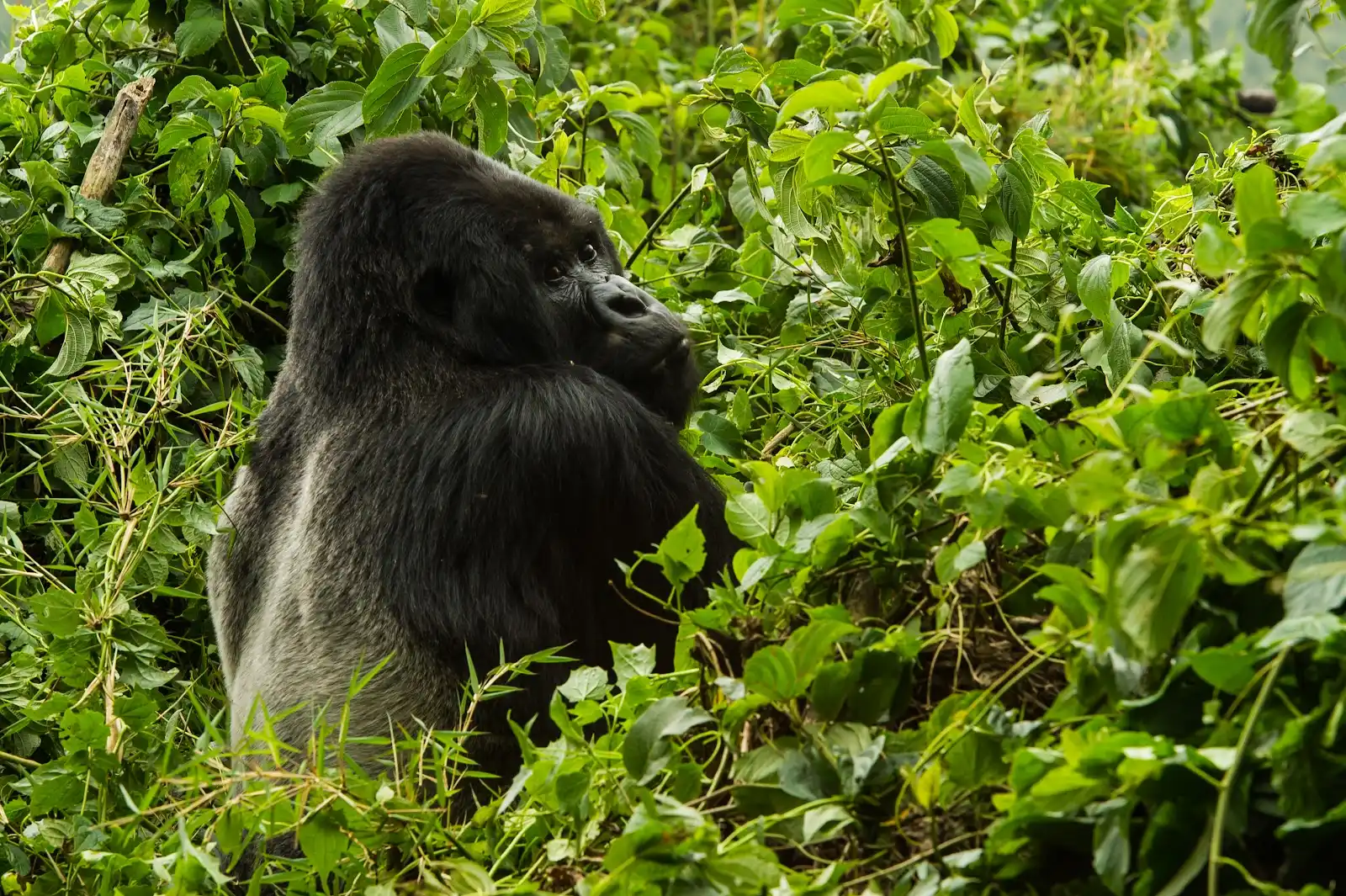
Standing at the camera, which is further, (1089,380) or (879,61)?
(879,61)

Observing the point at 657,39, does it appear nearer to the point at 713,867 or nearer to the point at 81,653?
the point at 81,653

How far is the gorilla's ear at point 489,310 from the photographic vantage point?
342 centimetres

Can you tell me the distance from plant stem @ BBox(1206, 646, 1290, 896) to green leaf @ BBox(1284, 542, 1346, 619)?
0.17 feet

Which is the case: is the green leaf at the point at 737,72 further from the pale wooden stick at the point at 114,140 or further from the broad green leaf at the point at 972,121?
the pale wooden stick at the point at 114,140

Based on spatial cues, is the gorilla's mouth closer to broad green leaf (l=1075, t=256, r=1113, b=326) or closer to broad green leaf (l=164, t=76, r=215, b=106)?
broad green leaf (l=1075, t=256, r=1113, b=326)

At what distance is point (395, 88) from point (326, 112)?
304 mm

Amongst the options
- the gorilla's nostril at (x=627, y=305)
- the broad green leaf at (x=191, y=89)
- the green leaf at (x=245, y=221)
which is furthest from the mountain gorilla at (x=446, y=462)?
the broad green leaf at (x=191, y=89)

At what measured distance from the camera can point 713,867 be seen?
5.81ft

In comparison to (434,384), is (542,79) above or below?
above

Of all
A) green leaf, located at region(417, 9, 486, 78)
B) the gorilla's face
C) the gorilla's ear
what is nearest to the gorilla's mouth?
the gorilla's face

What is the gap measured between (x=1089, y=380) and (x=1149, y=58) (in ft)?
14.2

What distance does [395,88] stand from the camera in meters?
3.74

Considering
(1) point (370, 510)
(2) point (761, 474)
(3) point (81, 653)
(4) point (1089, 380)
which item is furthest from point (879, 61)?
(3) point (81, 653)

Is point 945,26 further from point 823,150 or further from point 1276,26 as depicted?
point 1276,26
